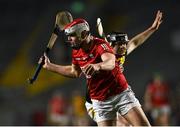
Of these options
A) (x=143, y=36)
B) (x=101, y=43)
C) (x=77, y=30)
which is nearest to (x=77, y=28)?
(x=77, y=30)

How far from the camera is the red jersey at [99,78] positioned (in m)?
6.95

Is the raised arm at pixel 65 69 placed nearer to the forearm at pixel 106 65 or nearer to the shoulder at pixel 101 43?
the shoulder at pixel 101 43

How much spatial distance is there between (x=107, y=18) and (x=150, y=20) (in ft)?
5.29

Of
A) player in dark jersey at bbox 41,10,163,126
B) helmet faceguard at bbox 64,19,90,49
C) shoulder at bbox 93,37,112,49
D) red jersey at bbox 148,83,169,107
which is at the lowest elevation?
red jersey at bbox 148,83,169,107

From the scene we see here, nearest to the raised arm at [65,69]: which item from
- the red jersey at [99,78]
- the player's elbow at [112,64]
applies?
the red jersey at [99,78]

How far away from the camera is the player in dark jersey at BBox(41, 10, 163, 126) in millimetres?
6855

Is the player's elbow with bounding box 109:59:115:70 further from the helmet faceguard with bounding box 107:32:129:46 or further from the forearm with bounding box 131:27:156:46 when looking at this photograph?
the forearm with bounding box 131:27:156:46

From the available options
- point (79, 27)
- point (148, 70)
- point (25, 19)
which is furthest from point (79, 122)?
point (25, 19)

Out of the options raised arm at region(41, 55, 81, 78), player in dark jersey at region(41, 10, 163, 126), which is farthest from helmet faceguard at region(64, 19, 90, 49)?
raised arm at region(41, 55, 81, 78)

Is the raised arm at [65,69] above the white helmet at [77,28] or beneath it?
beneath

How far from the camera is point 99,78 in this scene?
7105 millimetres

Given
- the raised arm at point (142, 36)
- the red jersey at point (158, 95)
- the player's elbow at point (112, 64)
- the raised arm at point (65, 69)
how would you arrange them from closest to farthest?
the player's elbow at point (112, 64) → the raised arm at point (65, 69) → the raised arm at point (142, 36) → the red jersey at point (158, 95)

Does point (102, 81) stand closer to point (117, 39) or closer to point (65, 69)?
point (65, 69)

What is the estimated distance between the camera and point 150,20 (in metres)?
21.5
